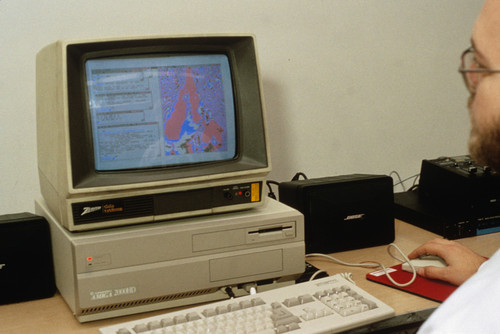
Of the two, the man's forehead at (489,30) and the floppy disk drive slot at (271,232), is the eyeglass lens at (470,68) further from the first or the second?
the floppy disk drive slot at (271,232)

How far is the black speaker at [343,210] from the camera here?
149 centimetres

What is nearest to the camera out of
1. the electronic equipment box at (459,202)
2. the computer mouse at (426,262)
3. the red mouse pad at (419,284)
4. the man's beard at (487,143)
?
the man's beard at (487,143)

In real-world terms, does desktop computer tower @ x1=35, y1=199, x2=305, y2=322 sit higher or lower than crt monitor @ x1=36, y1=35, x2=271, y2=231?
lower

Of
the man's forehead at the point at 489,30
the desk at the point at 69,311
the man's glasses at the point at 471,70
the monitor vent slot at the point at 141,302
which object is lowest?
the desk at the point at 69,311

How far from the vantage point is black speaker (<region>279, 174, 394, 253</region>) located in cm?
149

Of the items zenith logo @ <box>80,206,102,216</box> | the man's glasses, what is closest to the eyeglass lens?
the man's glasses

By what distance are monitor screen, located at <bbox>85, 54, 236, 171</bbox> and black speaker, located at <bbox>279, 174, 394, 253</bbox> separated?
0.28 metres

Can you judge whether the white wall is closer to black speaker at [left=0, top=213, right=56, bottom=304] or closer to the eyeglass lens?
black speaker at [left=0, top=213, right=56, bottom=304]

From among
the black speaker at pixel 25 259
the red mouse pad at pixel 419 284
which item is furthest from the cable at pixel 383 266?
the black speaker at pixel 25 259

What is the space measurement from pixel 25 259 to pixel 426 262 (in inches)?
34.8

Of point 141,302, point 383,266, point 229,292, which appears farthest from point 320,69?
point 141,302

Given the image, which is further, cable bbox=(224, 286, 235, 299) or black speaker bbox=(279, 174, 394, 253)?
black speaker bbox=(279, 174, 394, 253)

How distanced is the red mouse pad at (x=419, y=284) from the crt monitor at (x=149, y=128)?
1.06ft

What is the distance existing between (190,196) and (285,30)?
0.70 metres
